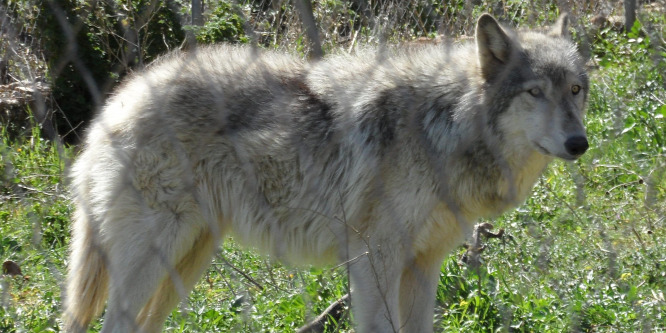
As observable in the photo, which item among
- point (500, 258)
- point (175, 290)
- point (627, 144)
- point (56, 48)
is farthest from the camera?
point (56, 48)

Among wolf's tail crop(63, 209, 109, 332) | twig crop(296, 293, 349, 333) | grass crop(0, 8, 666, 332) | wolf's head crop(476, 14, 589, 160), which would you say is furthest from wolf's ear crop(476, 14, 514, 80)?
wolf's tail crop(63, 209, 109, 332)

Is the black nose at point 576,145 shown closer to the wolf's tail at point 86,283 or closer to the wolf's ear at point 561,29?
the wolf's ear at point 561,29

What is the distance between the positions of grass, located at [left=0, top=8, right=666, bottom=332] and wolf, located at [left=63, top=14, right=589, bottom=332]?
1.04ft

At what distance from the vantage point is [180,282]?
3.63 metres

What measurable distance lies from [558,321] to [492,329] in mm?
291

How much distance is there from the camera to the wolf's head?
3.12m

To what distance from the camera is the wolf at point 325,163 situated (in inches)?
128

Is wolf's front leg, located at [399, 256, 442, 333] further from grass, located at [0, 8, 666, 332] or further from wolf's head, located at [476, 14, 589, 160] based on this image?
wolf's head, located at [476, 14, 589, 160]

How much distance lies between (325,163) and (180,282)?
88 centimetres

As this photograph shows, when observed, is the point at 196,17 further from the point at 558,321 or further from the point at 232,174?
the point at 558,321

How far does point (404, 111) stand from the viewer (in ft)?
11.0

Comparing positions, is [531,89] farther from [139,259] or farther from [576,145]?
[139,259]

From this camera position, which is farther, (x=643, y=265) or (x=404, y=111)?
(x=643, y=265)

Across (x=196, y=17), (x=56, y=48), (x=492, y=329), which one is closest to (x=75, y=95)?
(x=56, y=48)
